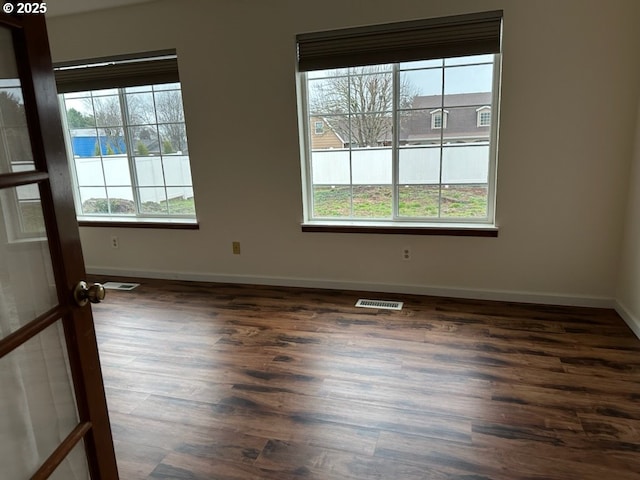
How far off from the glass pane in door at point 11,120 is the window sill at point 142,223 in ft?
9.88

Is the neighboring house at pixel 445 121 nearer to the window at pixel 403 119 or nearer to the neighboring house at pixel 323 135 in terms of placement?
the window at pixel 403 119

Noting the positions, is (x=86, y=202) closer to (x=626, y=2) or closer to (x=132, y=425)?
(x=132, y=425)

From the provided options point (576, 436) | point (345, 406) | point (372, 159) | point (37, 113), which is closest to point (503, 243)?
point (372, 159)

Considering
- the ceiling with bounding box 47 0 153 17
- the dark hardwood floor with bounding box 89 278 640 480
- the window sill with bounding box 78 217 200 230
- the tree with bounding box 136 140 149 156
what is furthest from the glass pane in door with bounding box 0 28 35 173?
the tree with bounding box 136 140 149 156

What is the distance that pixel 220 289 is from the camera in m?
3.84

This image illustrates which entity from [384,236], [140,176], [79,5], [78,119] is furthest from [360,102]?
[78,119]

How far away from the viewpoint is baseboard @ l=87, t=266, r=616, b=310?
3.17m

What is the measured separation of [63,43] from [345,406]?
4035 mm

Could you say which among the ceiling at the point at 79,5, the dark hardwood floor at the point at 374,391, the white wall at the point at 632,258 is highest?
the ceiling at the point at 79,5

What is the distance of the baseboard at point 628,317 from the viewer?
2.68 m

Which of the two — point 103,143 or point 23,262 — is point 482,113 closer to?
point 23,262

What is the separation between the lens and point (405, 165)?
3.39 metres

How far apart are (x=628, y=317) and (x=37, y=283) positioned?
3.28 metres

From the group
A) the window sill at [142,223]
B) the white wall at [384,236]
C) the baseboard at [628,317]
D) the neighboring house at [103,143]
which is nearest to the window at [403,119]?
the white wall at [384,236]
